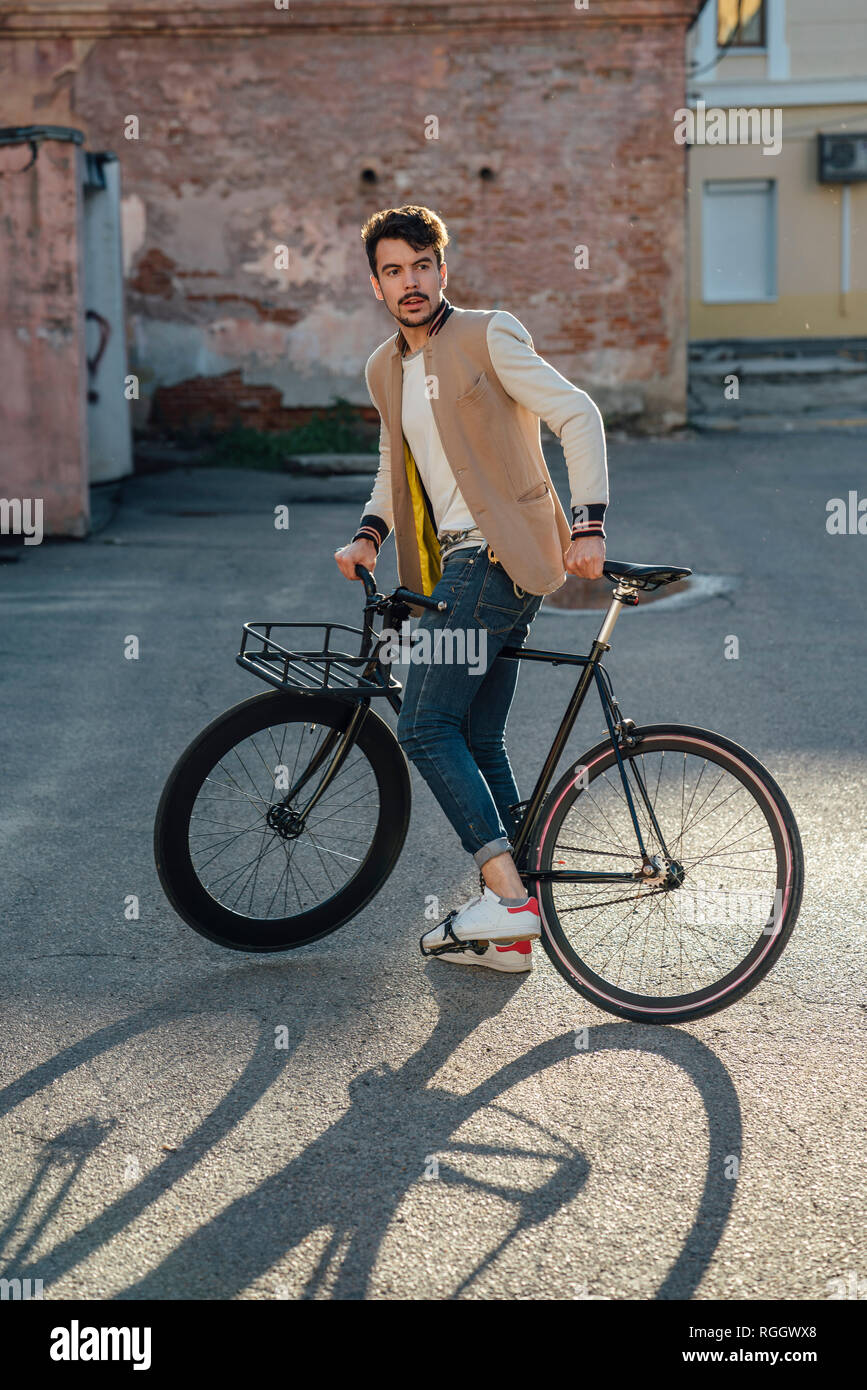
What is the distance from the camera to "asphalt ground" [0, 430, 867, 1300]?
2.62 meters

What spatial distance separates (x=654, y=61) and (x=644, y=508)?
7.67m

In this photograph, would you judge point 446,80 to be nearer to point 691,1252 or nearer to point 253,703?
point 253,703

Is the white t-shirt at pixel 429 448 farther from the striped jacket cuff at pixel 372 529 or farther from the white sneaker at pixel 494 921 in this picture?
the white sneaker at pixel 494 921

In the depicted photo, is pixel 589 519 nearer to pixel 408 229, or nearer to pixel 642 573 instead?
pixel 642 573

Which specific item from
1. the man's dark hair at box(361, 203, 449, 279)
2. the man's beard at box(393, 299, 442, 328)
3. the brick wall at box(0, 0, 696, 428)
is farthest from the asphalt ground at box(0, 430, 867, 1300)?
the brick wall at box(0, 0, 696, 428)

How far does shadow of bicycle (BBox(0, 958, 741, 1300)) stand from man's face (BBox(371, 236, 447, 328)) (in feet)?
5.82

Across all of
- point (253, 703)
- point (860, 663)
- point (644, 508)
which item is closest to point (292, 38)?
point (644, 508)

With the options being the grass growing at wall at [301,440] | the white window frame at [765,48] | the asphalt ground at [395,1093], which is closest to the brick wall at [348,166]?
the grass growing at wall at [301,440]

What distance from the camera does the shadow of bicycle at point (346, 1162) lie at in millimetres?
2602

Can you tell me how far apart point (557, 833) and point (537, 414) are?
3.50ft

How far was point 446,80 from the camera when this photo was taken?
56.9ft

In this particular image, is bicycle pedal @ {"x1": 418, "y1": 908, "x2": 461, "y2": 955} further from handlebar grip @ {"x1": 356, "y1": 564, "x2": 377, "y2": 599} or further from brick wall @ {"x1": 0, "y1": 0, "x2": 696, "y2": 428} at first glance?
brick wall @ {"x1": 0, "y1": 0, "x2": 696, "y2": 428}

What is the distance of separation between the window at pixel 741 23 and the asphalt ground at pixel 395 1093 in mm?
23033
